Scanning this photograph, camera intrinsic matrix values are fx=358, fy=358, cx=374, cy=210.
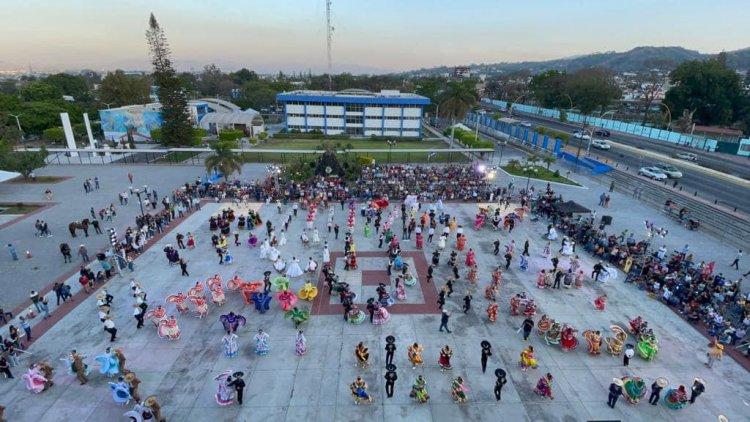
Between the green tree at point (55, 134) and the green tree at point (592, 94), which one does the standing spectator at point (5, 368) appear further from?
the green tree at point (592, 94)

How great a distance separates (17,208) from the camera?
29.1 metres

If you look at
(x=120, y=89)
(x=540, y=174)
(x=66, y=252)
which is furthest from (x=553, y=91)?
(x=66, y=252)

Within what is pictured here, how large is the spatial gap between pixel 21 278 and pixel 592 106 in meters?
92.0

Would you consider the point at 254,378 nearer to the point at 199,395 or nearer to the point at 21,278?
the point at 199,395

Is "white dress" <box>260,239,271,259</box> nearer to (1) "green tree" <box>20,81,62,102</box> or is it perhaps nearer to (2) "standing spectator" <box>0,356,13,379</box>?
(2) "standing spectator" <box>0,356,13,379</box>

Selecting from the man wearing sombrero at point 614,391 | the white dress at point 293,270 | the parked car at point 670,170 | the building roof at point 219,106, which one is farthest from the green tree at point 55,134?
the parked car at point 670,170

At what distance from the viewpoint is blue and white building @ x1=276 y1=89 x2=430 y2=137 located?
6706 cm

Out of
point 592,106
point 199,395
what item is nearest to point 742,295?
point 199,395

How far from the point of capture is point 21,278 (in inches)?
736

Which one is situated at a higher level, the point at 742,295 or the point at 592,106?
the point at 592,106

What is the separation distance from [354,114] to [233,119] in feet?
73.1

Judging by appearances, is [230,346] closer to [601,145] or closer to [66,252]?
[66,252]

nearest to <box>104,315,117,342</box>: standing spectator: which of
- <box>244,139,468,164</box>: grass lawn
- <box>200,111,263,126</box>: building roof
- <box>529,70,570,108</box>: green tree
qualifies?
<box>244,139,468,164</box>: grass lawn

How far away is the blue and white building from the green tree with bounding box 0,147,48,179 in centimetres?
3912
